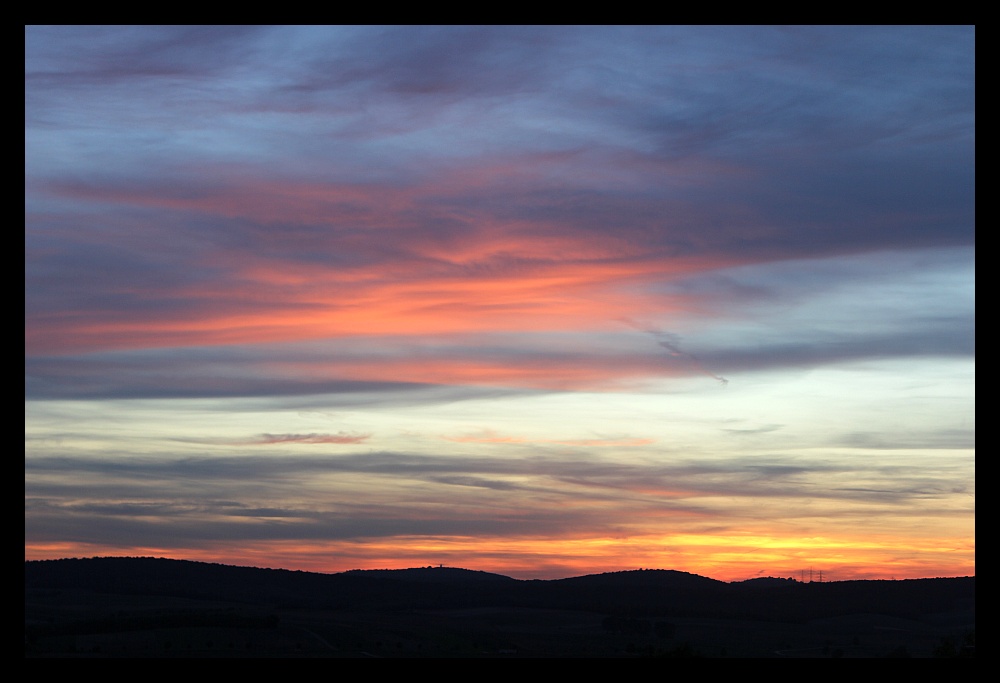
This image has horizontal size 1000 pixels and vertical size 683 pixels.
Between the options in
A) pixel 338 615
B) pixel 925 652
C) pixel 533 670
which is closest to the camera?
pixel 533 670

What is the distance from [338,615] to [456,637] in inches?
1035

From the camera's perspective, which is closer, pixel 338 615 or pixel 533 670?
pixel 533 670

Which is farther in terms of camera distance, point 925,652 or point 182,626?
point 182,626

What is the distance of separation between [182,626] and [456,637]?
44.8 metres
